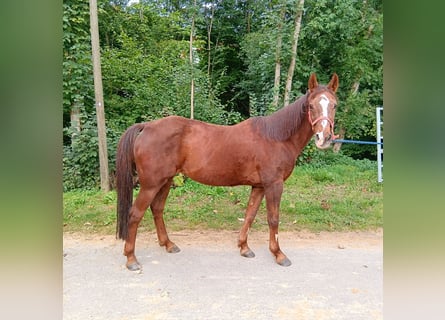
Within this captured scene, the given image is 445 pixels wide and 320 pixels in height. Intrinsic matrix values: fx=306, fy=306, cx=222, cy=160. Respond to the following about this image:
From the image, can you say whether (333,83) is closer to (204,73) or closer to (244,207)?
(244,207)

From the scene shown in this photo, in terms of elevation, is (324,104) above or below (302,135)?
above

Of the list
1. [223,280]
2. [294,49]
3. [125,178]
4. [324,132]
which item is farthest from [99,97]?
[294,49]

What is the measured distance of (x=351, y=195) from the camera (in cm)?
579

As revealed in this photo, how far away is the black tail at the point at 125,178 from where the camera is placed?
3352mm

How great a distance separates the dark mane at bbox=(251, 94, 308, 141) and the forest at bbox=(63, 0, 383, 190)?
3897 millimetres

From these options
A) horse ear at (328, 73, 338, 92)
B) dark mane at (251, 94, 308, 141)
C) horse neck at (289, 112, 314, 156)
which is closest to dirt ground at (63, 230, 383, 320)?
horse neck at (289, 112, 314, 156)

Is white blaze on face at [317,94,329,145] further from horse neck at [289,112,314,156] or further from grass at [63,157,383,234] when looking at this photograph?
grass at [63,157,383,234]

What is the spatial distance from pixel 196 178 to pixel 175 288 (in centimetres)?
119

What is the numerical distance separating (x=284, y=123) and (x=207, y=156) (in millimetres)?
925

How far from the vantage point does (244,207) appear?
5219 mm

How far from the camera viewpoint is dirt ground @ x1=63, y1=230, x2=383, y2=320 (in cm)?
248

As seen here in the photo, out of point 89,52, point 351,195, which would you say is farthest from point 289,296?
point 89,52
